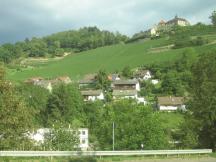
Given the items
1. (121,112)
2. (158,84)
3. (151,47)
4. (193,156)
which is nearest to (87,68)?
(151,47)

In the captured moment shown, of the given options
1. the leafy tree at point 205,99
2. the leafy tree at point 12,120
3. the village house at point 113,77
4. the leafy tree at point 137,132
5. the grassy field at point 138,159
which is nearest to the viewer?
the grassy field at point 138,159

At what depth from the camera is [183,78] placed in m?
125

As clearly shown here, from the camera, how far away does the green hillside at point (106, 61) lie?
159m

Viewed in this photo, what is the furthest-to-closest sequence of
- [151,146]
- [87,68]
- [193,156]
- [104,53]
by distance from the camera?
[104,53], [87,68], [151,146], [193,156]

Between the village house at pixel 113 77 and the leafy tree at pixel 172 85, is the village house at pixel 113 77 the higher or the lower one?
the higher one

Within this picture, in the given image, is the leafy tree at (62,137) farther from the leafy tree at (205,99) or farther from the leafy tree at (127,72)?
the leafy tree at (127,72)

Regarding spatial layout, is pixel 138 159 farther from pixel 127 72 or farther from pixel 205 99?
pixel 127 72

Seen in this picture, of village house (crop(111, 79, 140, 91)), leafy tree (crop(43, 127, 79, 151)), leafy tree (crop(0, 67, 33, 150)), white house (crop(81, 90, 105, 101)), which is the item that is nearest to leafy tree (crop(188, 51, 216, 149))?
leafy tree (crop(43, 127, 79, 151))

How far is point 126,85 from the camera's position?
143 meters

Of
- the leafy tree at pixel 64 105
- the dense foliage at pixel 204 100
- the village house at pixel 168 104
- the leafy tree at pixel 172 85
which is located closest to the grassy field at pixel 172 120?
the village house at pixel 168 104

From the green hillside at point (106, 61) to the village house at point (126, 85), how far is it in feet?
43.2

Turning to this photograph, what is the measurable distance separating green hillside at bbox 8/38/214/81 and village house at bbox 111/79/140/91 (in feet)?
43.2

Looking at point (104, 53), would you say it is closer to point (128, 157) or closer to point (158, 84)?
point (158, 84)

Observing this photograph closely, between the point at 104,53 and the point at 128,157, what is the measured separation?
166665mm
